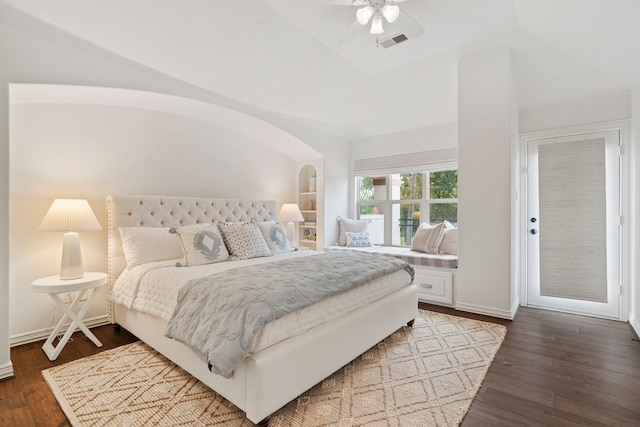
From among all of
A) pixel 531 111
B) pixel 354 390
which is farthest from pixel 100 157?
pixel 531 111

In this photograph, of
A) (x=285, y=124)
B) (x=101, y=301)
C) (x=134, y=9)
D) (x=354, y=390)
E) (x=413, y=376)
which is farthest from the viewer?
(x=285, y=124)

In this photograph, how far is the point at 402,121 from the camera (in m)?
4.62

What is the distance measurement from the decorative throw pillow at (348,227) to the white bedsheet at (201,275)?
6.92ft

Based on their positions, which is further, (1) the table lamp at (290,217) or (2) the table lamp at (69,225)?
(1) the table lamp at (290,217)

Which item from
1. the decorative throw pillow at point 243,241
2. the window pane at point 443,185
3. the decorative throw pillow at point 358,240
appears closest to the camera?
the decorative throw pillow at point 243,241

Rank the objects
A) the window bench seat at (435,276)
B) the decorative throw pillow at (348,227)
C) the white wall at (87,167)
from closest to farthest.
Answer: the white wall at (87,167) < the window bench seat at (435,276) < the decorative throw pillow at (348,227)

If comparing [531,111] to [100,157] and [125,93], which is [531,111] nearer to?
[125,93]

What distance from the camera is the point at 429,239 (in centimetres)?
405

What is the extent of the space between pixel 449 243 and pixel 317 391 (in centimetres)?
274

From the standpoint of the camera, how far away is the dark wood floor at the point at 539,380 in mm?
1673

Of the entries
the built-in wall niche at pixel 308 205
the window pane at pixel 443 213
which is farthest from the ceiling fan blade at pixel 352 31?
the window pane at pixel 443 213

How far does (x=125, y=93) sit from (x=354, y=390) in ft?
10.0

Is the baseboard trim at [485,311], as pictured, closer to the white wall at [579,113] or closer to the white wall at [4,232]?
the white wall at [579,113]

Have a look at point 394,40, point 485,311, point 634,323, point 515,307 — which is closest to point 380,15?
point 394,40
